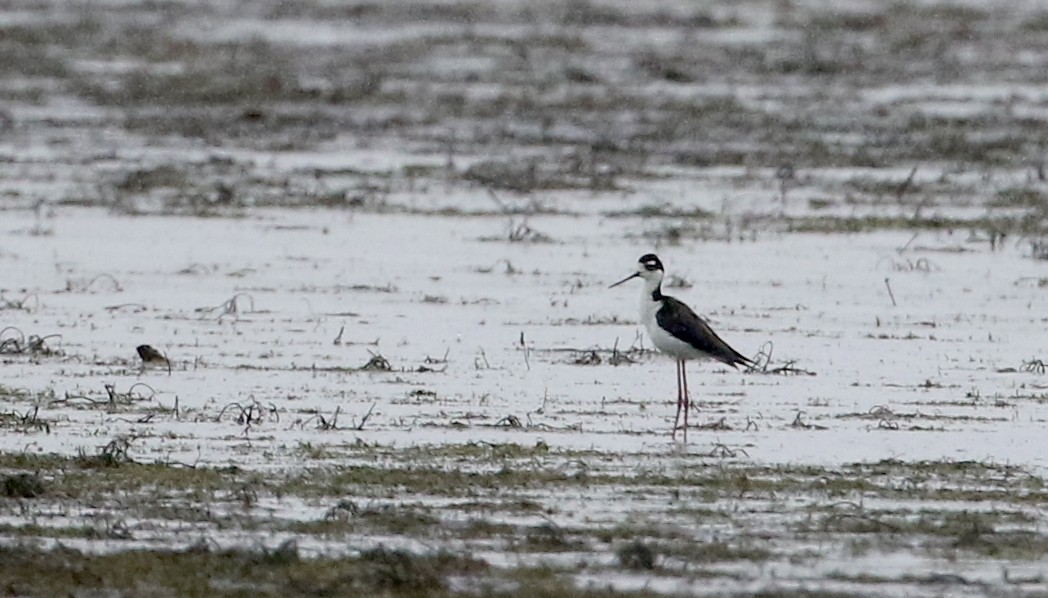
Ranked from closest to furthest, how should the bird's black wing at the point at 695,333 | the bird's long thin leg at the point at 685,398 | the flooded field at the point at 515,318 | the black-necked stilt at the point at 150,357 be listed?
the flooded field at the point at 515,318 → the bird's long thin leg at the point at 685,398 → the bird's black wing at the point at 695,333 → the black-necked stilt at the point at 150,357

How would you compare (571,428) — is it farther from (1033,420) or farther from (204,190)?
(204,190)

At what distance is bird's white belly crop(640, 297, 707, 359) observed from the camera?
455 inches

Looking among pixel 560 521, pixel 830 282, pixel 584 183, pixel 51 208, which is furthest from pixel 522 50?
pixel 560 521

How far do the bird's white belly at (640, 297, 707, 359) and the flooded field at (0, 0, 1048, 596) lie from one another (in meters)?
0.31

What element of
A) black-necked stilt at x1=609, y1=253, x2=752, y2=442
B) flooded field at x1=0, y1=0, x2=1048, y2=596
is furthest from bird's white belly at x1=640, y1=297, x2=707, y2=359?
flooded field at x1=0, y1=0, x2=1048, y2=596

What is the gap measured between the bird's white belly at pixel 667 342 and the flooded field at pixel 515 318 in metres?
0.31

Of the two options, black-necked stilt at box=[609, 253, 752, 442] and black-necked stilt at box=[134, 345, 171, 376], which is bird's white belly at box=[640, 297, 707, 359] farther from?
black-necked stilt at box=[134, 345, 171, 376]

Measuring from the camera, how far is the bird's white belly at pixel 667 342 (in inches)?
455

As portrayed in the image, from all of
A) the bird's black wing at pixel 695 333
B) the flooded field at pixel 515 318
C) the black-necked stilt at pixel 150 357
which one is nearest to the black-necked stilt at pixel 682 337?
the bird's black wing at pixel 695 333

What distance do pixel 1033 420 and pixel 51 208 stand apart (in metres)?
10.9

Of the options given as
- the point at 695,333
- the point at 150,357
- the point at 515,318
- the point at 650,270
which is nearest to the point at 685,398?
the point at 695,333

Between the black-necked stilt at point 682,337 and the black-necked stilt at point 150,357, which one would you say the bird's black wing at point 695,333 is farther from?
the black-necked stilt at point 150,357

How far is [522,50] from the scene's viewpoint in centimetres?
3306

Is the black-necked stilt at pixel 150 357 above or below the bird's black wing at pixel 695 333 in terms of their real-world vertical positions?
below
